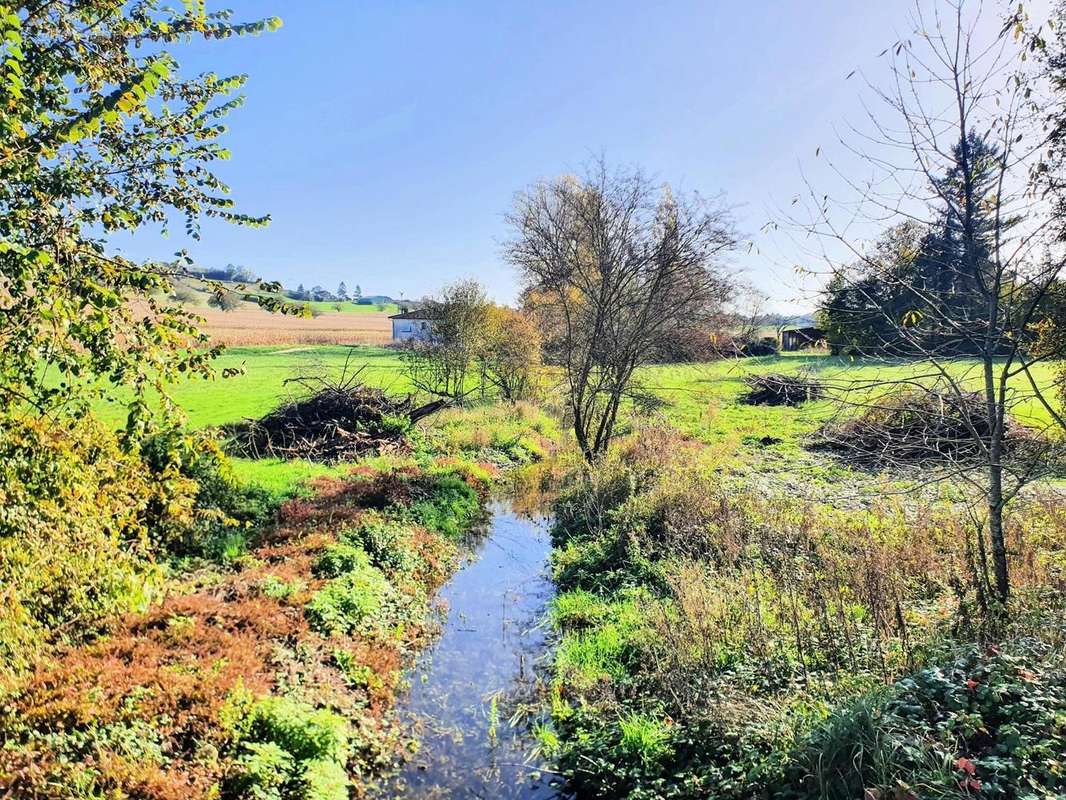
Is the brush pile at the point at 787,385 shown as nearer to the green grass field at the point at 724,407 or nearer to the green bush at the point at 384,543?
the green grass field at the point at 724,407

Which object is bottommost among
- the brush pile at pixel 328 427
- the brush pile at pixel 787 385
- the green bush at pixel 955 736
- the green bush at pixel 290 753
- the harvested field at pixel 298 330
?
the green bush at pixel 290 753

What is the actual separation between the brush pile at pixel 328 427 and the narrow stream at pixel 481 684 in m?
7.23

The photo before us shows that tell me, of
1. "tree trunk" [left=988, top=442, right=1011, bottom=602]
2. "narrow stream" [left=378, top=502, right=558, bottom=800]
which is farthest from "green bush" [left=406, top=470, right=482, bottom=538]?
"tree trunk" [left=988, top=442, right=1011, bottom=602]

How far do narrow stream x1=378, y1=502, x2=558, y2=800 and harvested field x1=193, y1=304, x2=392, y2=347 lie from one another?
33796 mm

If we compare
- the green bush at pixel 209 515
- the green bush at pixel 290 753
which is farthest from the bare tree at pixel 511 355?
the green bush at pixel 290 753

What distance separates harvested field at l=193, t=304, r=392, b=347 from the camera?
56281 mm

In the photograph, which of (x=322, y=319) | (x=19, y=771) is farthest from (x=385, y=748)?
(x=322, y=319)

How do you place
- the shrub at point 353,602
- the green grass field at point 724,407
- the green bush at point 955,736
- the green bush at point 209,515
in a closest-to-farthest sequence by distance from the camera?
the green bush at point 955,736 < the green grass field at point 724,407 < the shrub at point 353,602 < the green bush at point 209,515

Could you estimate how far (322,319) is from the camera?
294ft

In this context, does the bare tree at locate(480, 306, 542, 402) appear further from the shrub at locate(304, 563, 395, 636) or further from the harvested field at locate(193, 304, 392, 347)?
the harvested field at locate(193, 304, 392, 347)

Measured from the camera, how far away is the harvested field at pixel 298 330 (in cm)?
5628

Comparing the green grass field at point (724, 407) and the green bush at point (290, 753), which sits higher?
the green grass field at point (724, 407)

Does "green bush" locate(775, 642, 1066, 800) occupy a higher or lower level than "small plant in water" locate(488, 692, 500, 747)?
higher

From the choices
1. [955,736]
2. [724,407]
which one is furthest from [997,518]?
[724,407]
